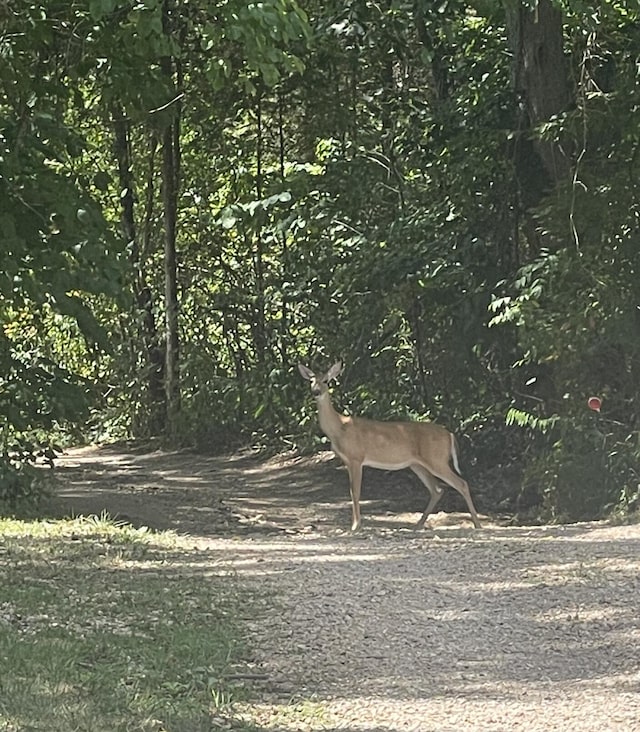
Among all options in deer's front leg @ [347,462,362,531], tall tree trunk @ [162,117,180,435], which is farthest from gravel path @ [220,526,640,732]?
tall tree trunk @ [162,117,180,435]

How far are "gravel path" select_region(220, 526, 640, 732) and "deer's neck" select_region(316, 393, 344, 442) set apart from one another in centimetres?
320

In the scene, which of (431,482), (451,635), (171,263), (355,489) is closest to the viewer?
(451,635)

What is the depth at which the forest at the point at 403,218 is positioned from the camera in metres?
12.1

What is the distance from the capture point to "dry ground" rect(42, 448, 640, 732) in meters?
6.60

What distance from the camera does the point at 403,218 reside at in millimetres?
17016

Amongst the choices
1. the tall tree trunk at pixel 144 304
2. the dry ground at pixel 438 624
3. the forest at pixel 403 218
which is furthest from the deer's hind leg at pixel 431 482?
the tall tree trunk at pixel 144 304

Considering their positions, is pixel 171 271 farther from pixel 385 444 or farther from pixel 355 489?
pixel 355 489

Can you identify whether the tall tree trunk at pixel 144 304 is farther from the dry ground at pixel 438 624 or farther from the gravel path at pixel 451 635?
the gravel path at pixel 451 635

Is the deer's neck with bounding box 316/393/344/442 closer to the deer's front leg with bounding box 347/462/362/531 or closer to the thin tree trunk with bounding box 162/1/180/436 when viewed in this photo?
the deer's front leg with bounding box 347/462/362/531

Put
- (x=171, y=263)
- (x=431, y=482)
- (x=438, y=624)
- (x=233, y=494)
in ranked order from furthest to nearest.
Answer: (x=171, y=263) → (x=233, y=494) → (x=431, y=482) → (x=438, y=624)

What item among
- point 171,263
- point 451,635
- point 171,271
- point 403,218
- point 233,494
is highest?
point 171,263

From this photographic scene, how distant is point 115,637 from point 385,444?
23.6ft

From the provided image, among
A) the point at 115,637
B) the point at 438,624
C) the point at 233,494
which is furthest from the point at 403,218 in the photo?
the point at 115,637

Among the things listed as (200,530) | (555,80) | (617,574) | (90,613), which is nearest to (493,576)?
(617,574)
